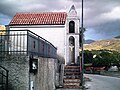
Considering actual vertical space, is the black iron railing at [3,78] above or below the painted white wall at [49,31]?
below

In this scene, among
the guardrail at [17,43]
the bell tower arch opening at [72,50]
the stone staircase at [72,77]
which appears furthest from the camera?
the bell tower arch opening at [72,50]

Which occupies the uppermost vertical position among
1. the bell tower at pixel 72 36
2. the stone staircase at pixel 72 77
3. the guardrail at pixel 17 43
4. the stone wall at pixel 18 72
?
the bell tower at pixel 72 36

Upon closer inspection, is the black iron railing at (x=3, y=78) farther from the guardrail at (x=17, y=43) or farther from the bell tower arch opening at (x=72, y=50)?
the bell tower arch opening at (x=72, y=50)

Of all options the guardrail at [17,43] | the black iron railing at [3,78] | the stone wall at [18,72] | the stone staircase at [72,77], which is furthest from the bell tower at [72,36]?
the black iron railing at [3,78]

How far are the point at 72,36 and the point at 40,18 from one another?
181 inches

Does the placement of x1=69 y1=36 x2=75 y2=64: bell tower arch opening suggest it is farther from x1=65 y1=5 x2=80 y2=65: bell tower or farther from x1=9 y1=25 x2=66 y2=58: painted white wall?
x1=9 y1=25 x2=66 y2=58: painted white wall

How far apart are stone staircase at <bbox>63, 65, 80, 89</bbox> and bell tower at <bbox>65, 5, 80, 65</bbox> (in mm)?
4947

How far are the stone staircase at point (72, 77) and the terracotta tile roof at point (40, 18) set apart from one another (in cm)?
603

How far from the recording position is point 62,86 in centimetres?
2297

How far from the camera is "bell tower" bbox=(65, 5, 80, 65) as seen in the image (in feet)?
110

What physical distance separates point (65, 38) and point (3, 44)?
1957 cm

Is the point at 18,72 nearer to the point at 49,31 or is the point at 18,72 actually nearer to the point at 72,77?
the point at 72,77

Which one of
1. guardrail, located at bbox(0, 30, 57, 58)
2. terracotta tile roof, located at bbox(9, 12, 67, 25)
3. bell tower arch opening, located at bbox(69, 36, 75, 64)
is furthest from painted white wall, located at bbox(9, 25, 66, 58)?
guardrail, located at bbox(0, 30, 57, 58)

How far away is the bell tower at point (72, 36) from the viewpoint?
3356 centimetres
